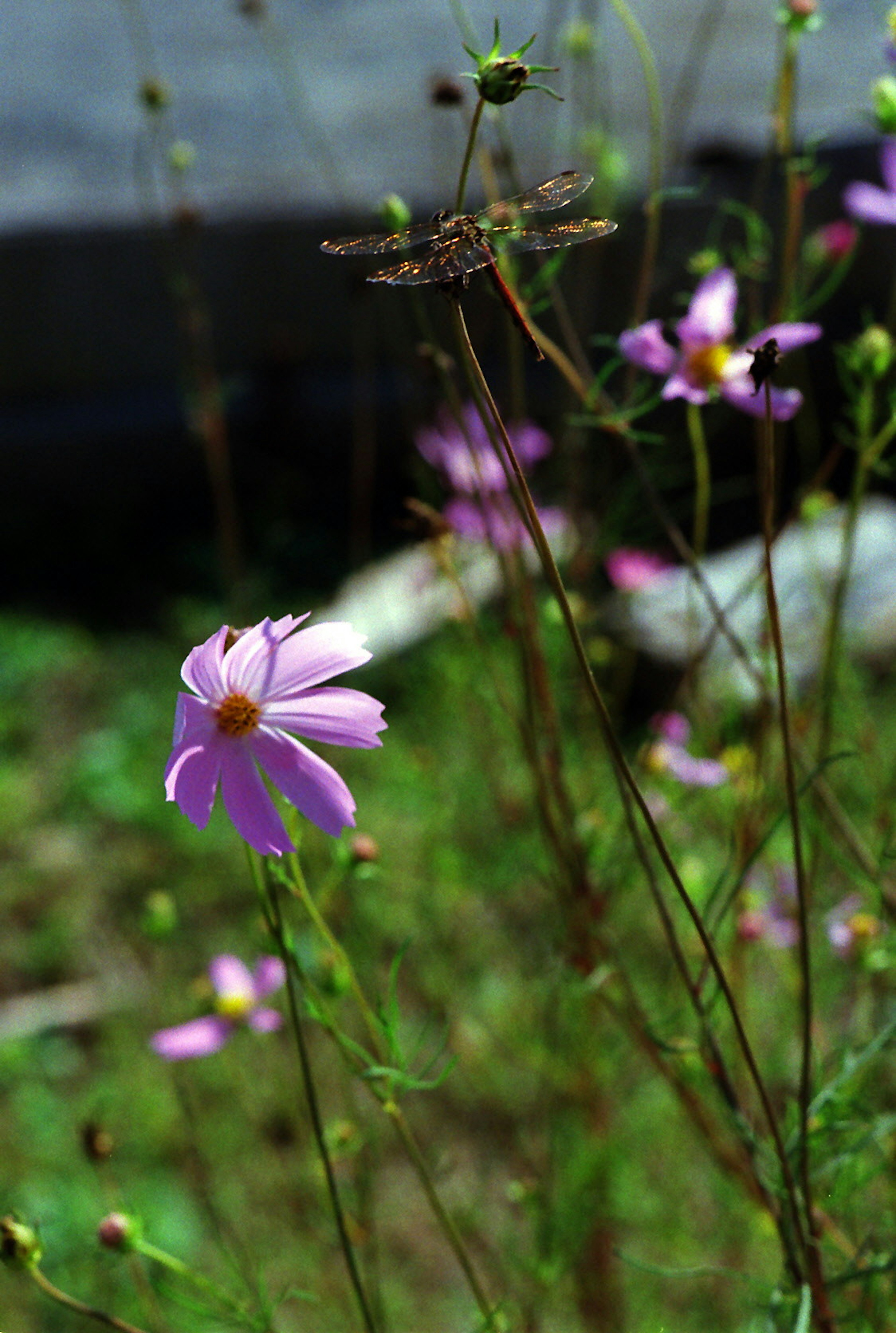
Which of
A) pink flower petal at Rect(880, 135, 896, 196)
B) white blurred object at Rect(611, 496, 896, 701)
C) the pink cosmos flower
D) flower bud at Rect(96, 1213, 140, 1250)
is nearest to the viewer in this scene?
flower bud at Rect(96, 1213, 140, 1250)

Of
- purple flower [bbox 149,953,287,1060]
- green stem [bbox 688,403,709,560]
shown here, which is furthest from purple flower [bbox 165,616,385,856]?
purple flower [bbox 149,953,287,1060]

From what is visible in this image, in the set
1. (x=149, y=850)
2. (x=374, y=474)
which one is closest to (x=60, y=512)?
(x=374, y=474)

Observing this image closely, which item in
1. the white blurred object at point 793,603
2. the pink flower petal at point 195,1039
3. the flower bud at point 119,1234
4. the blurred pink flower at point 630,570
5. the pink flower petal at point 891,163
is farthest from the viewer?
the white blurred object at point 793,603

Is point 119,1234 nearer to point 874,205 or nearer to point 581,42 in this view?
point 874,205

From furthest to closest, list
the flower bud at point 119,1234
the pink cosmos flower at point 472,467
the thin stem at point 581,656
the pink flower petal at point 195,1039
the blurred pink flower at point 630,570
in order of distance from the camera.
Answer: the blurred pink flower at point 630,570
the pink cosmos flower at point 472,467
the pink flower petal at point 195,1039
the flower bud at point 119,1234
the thin stem at point 581,656

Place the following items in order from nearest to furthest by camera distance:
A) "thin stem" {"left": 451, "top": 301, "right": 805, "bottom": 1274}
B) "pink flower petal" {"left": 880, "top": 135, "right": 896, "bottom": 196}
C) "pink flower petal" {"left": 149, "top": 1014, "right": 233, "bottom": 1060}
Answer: "thin stem" {"left": 451, "top": 301, "right": 805, "bottom": 1274}, "pink flower petal" {"left": 880, "top": 135, "right": 896, "bottom": 196}, "pink flower petal" {"left": 149, "top": 1014, "right": 233, "bottom": 1060}

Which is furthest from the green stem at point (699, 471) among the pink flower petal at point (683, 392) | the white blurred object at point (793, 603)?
the white blurred object at point (793, 603)

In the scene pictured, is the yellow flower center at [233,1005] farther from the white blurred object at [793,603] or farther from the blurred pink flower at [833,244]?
the white blurred object at [793,603]

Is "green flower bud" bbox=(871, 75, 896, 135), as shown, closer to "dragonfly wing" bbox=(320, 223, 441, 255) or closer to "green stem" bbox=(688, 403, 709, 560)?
"green stem" bbox=(688, 403, 709, 560)
